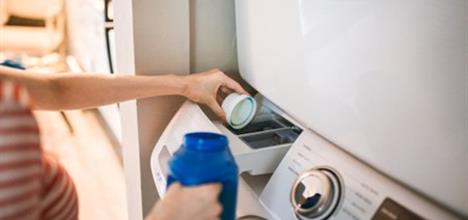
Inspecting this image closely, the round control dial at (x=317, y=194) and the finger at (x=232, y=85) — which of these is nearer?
the round control dial at (x=317, y=194)

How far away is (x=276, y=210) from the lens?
63 centimetres

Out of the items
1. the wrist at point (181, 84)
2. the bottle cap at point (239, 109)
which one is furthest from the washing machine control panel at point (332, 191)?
the wrist at point (181, 84)

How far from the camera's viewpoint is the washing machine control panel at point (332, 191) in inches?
19.9

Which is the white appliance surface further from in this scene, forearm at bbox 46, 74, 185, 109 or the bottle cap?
forearm at bbox 46, 74, 185, 109

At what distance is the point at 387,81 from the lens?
1.64ft

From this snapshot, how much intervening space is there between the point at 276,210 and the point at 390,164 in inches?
7.2

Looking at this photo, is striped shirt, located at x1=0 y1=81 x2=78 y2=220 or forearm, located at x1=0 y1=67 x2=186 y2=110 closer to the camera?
striped shirt, located at x1=0 y1=81 x2=78 y2=220

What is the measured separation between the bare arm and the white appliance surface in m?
0.18

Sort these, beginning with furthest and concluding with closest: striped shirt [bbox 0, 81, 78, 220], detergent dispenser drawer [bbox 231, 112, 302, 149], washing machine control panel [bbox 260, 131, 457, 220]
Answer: detergent dispenser drawer [bbox 231, 112, 302, 149], washing machine control panel [bbox 260, 131, 457, 220], striped shirt [bbox 0, 81, 78, 220]

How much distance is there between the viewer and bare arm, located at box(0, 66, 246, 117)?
79 cm

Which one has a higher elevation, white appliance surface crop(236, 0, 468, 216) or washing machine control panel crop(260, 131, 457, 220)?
white appliance surface crop(236, 0, 468, 216)

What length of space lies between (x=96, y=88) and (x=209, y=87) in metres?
0.21

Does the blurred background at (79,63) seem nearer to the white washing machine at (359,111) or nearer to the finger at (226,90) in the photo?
the finger at (226,90)

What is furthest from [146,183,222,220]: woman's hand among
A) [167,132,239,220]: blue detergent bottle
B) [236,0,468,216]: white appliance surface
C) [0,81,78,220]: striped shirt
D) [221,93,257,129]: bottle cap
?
[221,93,257,129]: bottle cap
